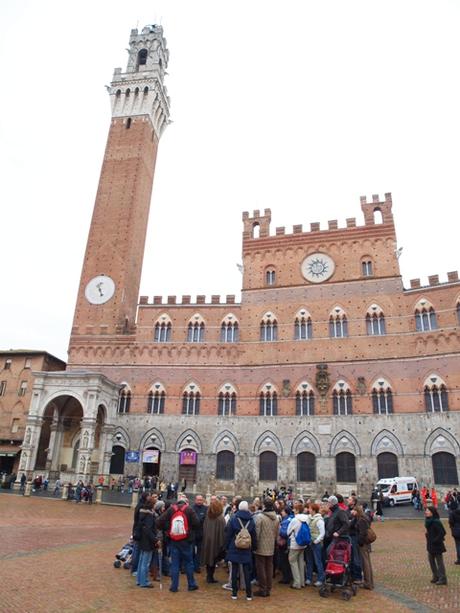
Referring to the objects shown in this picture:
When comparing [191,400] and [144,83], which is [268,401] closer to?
[191,400]

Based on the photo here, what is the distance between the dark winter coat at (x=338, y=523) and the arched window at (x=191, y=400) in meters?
24.8

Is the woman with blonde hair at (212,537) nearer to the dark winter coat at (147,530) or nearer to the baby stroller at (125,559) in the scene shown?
the dark winter coat at (147,530)

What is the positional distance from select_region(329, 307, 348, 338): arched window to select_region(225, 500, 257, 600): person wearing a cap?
25236mm

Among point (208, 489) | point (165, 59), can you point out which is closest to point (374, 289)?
point (208, 489)

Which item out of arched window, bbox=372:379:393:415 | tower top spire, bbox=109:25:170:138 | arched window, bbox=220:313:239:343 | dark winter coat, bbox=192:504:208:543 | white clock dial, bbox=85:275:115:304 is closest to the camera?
dark winter coat, bbox=192:504:208:543

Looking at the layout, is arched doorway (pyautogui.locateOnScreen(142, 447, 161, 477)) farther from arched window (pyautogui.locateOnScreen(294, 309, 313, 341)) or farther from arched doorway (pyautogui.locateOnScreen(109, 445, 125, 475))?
arched window (pyautogui.locateOnScreen(294, 309, 313, 341))

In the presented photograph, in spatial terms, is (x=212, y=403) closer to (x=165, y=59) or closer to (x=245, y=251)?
(x=245, y=251)

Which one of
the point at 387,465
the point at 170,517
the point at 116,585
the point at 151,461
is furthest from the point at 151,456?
the point at 170,517

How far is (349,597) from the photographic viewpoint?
7391mm

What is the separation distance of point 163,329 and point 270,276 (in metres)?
9.58

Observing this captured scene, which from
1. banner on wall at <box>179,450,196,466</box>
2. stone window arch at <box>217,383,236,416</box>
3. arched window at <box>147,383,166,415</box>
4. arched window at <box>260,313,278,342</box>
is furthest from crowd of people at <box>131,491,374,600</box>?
arched window at <box>260,313,278,342</box>

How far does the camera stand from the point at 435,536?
8398 mm

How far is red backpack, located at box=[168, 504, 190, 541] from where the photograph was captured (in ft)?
25.3

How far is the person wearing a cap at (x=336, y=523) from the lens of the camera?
25.4 ft
